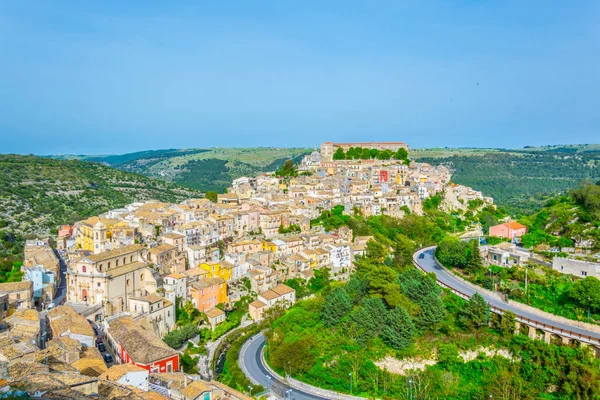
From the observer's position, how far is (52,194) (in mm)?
64375

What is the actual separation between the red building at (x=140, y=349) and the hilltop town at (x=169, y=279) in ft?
0.20

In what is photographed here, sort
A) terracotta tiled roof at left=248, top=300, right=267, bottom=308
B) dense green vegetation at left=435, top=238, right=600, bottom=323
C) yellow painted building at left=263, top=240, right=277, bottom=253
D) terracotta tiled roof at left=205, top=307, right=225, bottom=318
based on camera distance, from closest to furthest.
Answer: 1. dense green vegetation at left=435, top=238, right=600, bottom=323
2. terracotta tiled roof at left=205, top=307, right=225, bottom=318
3. terracotta tiled roof at left=248, top=300, right=267, bottom=308
4. yellow painted building at left=263, top=240, right=277, bottom=253

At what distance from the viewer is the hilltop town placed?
827 inches

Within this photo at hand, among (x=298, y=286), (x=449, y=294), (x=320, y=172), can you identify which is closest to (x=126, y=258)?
(x=298, y=286)

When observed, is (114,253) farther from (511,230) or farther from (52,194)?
(52,194)

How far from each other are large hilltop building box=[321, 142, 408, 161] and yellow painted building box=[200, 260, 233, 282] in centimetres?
4056

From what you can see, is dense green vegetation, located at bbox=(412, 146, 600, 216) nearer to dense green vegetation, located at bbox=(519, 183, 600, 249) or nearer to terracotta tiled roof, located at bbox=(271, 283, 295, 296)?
dense green vegetation, located at bbox=(519, 183, 600, 249)

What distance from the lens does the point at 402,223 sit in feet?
168

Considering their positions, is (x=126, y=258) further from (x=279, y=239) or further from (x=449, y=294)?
(x=449, y=294)

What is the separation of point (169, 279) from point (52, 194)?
3792 cm

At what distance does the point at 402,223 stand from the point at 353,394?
27322 millimetres

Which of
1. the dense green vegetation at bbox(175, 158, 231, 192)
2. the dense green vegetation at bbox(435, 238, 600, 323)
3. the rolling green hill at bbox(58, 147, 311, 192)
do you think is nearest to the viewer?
the dense green vegetation at bbox(435, 238, 600, 323)

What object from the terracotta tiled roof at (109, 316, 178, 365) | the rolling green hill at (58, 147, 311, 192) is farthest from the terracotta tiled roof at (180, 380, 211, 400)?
the rolling green hill at (58, 147, 311, 192)

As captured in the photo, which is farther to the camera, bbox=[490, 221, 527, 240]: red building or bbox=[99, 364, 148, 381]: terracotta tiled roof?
bbox=[490, 221, 527, 240]: red building
